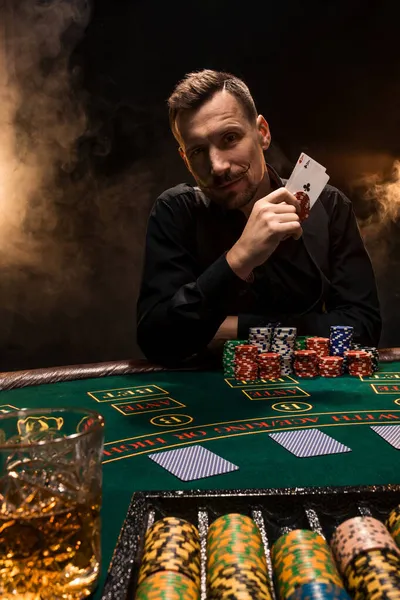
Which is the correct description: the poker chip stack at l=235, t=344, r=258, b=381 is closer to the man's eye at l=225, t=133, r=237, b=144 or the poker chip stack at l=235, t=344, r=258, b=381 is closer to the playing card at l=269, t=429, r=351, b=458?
the playing card at l=269, t=429, r=351, b=458

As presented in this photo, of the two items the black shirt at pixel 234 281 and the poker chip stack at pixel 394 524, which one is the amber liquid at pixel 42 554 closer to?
the poker chip stack at pixel 394 524

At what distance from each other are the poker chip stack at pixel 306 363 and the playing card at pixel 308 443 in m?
0.84

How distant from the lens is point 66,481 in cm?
80

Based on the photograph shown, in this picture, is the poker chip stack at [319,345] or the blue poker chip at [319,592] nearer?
the blue poker chip at [319,592]

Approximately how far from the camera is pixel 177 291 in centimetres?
286

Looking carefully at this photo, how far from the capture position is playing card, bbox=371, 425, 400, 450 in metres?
1.55

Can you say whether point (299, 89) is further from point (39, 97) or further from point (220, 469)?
point (220, 469)

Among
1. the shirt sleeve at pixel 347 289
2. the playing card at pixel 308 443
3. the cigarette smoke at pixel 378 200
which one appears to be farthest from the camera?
the cigarette smoke at pixel 378 200

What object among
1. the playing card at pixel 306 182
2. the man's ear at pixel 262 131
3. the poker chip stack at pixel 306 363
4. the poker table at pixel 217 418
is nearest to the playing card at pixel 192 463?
the poker table at pixel 217 418

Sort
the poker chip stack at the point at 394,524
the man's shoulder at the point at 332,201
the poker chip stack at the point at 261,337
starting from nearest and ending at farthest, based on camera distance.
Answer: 1. the poker chip stack at the point at 394,524
2. the poker chip stack at the point at 261,337
3. the man's shoulder at the point at 332,201

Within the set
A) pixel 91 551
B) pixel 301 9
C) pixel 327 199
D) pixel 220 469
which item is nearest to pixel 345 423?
pixel 220 469

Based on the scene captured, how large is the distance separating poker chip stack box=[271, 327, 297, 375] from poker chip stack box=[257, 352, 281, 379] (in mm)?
105

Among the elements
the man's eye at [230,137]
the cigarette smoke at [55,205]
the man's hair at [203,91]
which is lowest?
the cigarette smoke at [55,205]

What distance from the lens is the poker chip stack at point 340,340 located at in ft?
8.98
